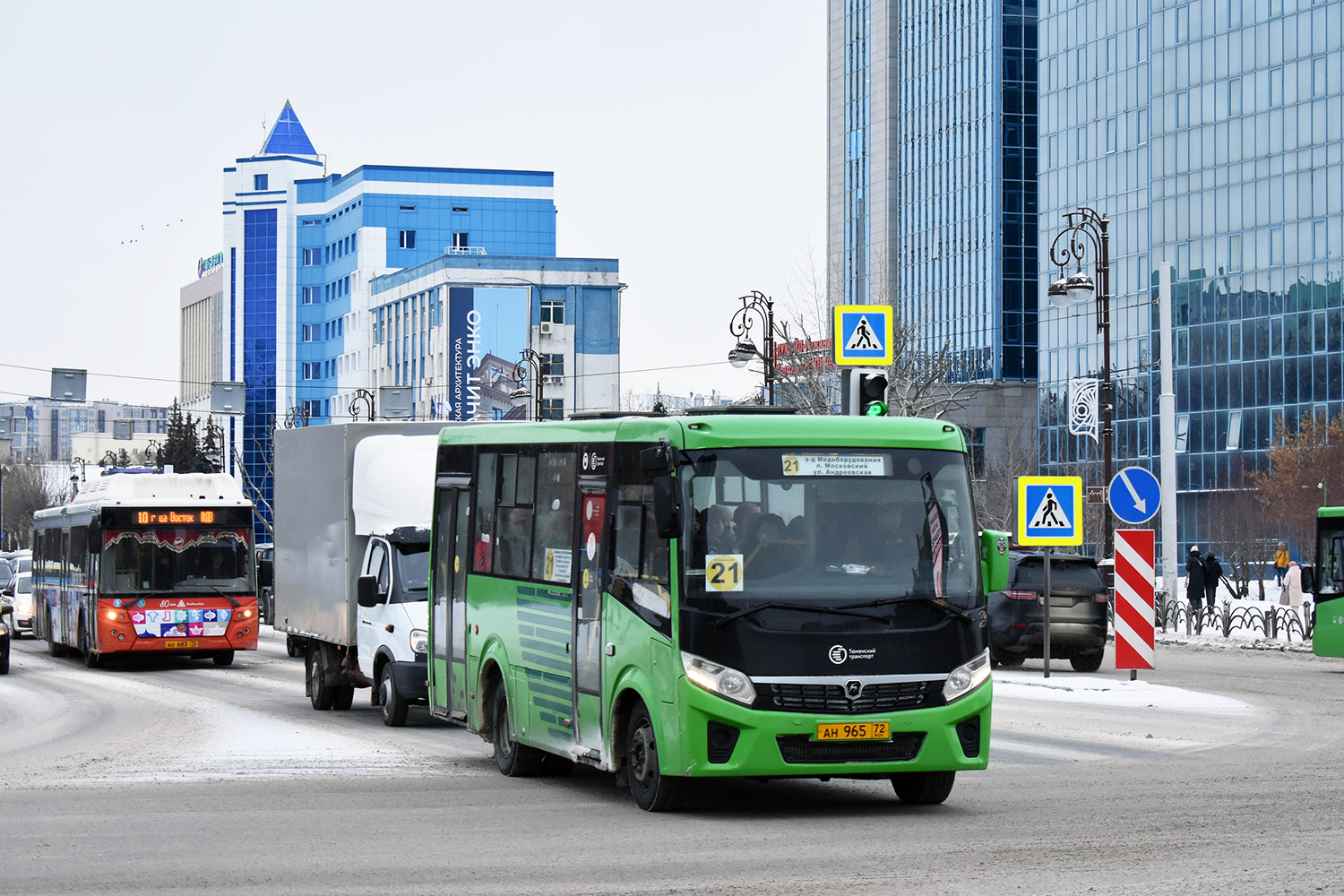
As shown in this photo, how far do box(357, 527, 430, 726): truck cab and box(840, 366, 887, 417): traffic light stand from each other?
14.8 feet

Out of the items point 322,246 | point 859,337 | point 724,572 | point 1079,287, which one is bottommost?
point 724,572

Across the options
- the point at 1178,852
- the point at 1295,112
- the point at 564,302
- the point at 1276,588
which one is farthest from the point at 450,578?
the point at 564,302

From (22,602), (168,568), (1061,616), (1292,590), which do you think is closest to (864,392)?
(1061,616)

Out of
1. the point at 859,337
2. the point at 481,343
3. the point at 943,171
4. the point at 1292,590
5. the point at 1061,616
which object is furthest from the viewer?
the point at 943,171

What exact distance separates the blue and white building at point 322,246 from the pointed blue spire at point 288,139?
70 millimetres

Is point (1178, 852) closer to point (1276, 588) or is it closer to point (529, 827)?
point (529, 827)

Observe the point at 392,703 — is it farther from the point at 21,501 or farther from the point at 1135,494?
the point at 21,501

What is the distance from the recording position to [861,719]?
40.6 ft

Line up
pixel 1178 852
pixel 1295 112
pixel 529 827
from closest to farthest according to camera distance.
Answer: pixel 1178 852 < pixel 529 827 < pixel 1295 112

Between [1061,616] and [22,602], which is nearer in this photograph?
[1061,616]

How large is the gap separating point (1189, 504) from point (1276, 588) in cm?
2665

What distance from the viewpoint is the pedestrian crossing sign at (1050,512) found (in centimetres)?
2467

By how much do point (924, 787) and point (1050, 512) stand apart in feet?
39.3

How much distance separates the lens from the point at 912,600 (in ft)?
41.4
